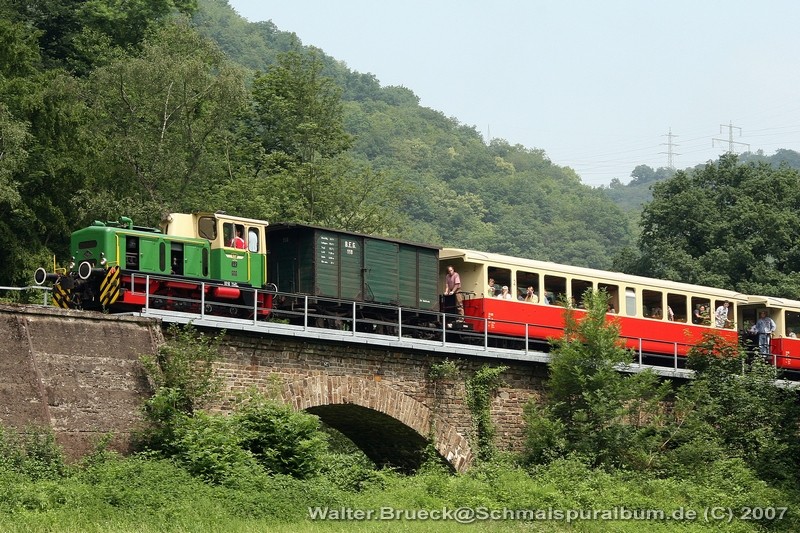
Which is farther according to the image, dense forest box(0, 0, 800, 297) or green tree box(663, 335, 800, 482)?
dense forest box(0, 0, 800, 297)

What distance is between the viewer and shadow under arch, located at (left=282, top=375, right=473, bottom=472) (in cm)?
2948

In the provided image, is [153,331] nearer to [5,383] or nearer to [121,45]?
[5,383]

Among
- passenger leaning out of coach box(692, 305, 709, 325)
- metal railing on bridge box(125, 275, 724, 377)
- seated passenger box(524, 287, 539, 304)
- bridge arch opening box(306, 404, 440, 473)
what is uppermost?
seated passenger box(524, 287, 539, 304)

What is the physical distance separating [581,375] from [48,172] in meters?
20.0

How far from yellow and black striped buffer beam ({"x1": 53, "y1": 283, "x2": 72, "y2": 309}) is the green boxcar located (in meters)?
5.94

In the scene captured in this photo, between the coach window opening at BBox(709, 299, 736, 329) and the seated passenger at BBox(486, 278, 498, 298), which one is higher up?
the seated passenger at BBox(486, 278, 498, 298)

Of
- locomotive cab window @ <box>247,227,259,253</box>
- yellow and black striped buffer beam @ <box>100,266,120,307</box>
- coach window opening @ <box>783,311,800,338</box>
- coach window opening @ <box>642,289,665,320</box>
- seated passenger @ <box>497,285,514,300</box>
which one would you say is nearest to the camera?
yellow and black striped buffer beam @ <box>100,266,120,307</box>

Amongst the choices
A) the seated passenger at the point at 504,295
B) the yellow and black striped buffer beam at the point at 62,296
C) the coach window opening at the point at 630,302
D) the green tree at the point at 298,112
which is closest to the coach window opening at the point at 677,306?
the coach window opening at the point at 630,302

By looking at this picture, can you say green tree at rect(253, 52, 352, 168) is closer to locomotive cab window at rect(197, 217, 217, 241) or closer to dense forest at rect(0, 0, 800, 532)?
dense forest at rect(0, 0, 800, 532)

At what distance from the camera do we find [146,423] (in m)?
25.9

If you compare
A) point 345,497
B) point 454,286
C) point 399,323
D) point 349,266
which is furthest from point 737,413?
point 345,497

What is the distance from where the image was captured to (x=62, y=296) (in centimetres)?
2928

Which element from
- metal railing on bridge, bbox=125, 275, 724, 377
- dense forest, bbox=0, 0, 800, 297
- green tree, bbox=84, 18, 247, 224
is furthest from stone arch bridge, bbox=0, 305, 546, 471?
green tree, bbox=84, 18, 247, 224

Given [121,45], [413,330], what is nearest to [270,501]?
[413,330]
